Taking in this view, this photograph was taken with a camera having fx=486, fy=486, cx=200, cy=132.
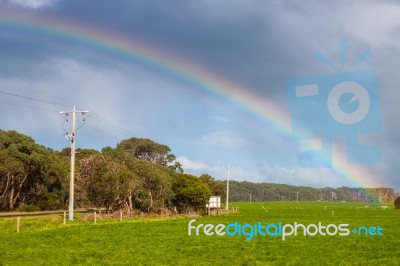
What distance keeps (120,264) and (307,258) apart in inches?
390

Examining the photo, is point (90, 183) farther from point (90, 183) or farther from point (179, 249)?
point (179, 249)

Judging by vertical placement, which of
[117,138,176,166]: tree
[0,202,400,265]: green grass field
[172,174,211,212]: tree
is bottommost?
[0,202,400,265]: green grass field

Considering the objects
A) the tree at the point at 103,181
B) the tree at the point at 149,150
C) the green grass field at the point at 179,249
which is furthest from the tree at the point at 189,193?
the tree at the point at 149,150

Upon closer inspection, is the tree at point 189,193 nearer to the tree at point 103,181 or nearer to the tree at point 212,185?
the tree at point 103,181

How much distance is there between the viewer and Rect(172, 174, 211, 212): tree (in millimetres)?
80188

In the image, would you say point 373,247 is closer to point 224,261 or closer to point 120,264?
point 224,261

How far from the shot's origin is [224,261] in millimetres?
25047

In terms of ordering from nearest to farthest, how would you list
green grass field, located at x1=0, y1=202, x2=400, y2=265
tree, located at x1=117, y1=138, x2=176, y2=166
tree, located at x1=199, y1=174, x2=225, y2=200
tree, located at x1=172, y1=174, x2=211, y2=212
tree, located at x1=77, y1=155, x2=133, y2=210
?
green grass field, located at x1=0, y1=202, x2=400, y2=265 < tree, located at x1=77, y1=155, x2=133, y2=210 < tree, located at x1=172, y1=174, x2=211, y2=212 < tree, located at x1=199, y1=174, x2=225, y2=200 < tree, located at x1=117, y1=138, x2=176, y2=166

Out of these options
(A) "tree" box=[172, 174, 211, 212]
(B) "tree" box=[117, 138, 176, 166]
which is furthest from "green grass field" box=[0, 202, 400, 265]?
(B) "tree" box=[117, 138, 176, 166]

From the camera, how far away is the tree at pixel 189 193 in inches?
3157

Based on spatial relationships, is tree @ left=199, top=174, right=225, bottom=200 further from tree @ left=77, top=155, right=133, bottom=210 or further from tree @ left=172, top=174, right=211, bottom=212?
tree @ left=77, top=155, right=133, bottom=210

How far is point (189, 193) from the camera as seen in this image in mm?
80250

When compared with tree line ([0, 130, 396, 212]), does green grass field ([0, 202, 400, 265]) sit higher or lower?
lower

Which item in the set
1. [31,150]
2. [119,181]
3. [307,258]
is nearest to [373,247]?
[307,258]
